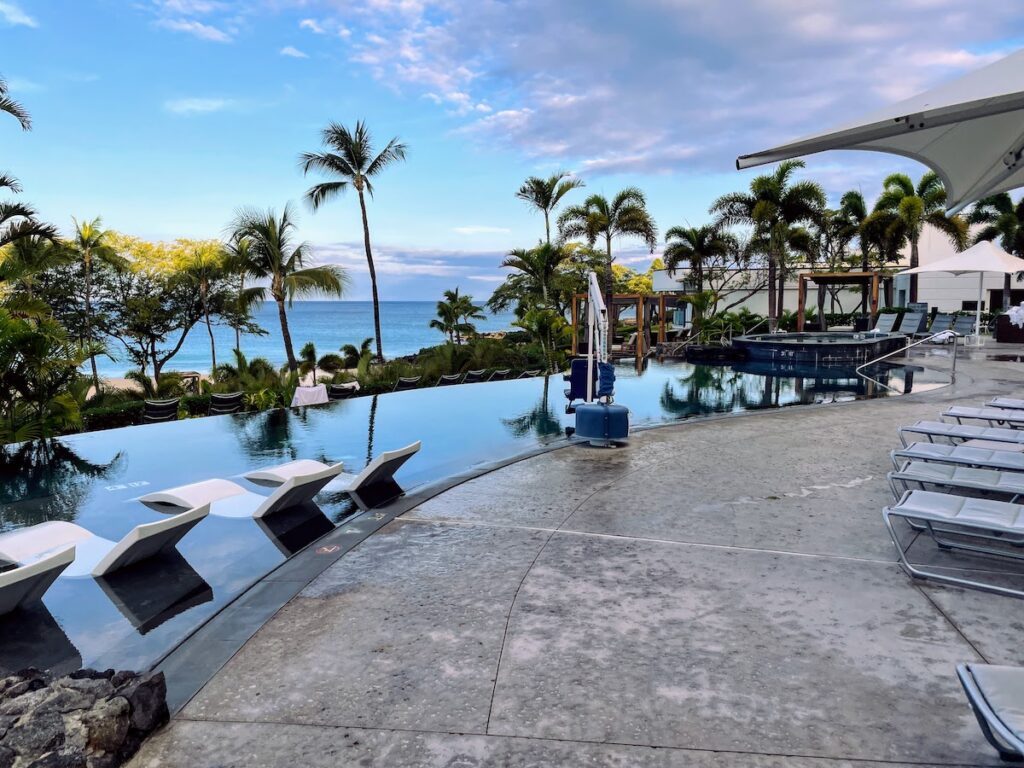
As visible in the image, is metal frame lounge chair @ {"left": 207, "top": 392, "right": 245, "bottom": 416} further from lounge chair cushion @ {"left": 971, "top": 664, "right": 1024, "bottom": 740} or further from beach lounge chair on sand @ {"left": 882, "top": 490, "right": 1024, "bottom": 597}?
lounge chair cushion @ {"left": 971, "top": 664, "right": 1024, "bottom": 740}

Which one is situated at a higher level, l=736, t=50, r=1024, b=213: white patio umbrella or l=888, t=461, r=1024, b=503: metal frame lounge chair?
l=736, t=50, r=1024, b=213: white patio umbrella

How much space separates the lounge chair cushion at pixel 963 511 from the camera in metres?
3.92

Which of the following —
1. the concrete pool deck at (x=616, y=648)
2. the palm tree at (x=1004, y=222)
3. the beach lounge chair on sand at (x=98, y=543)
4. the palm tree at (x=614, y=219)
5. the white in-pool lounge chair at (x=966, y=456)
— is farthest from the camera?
the palm tree at (x=1004, y=222)

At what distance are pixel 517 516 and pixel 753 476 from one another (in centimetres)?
245

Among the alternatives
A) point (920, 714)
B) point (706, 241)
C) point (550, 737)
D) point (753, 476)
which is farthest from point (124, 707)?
point (706, 241)

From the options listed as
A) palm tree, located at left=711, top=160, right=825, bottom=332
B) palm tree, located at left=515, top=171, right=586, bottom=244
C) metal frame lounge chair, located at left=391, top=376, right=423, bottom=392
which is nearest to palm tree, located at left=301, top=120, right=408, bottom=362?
metal frame lounge chair, located at left=391, top=376, right=423, bottom=392

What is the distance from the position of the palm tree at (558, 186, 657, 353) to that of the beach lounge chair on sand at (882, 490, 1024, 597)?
24622mm

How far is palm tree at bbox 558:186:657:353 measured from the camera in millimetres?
28781

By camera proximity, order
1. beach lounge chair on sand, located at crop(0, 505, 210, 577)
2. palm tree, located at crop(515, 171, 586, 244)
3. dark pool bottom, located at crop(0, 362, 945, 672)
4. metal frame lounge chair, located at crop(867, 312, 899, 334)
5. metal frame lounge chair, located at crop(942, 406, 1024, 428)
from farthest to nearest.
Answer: palm tree, located at crop(515, 171, 586, 244) → metal frame lounge chair, located at crop(867, 312, 899, 334) → metal frame lounge chair, located at crop(942, 406, 1024, 428) → beach lounge chair on sand, located at crop(0, 505, 210, 577) → dark pool bottom, located at crop(0, 362, 945, 672)

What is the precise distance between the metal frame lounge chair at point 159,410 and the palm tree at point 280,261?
9.90 meters

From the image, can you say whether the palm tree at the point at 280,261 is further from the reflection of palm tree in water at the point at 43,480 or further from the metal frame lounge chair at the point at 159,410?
the reflection of palm tree in water at the point at 43,480

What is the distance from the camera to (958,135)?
4645mm

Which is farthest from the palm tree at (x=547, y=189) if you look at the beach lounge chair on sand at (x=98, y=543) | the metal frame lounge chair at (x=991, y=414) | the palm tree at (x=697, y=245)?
the beach lounge chair on sand at (x=98, y=543)

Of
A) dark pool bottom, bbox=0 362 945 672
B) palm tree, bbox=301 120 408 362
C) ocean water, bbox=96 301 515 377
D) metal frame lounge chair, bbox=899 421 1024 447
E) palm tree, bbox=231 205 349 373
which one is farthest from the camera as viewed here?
ocean water, bbox=96 301 515 377
